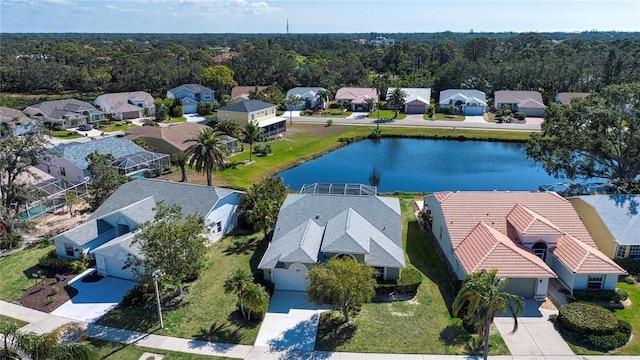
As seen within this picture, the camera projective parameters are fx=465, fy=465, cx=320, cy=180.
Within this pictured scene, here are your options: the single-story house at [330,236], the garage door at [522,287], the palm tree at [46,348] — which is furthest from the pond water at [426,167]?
the palm tree at [46,348]

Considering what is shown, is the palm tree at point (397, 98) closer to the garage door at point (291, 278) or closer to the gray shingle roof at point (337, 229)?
the gray shingle roof at point (337, 229)

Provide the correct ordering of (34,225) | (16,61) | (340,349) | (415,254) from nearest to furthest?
(340,349) < (415,254) < (34,225) < (16,61)

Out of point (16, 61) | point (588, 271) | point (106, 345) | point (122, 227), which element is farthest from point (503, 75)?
point (16, 61)

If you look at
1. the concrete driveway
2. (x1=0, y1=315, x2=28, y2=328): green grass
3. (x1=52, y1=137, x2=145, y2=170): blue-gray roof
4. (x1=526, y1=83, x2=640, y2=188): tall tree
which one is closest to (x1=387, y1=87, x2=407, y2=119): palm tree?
(x1=526, y1=83, x2=640, y2=188): tall tree

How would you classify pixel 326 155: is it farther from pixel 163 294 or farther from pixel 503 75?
pixel 503 75

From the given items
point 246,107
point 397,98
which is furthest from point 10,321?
point 397,98
